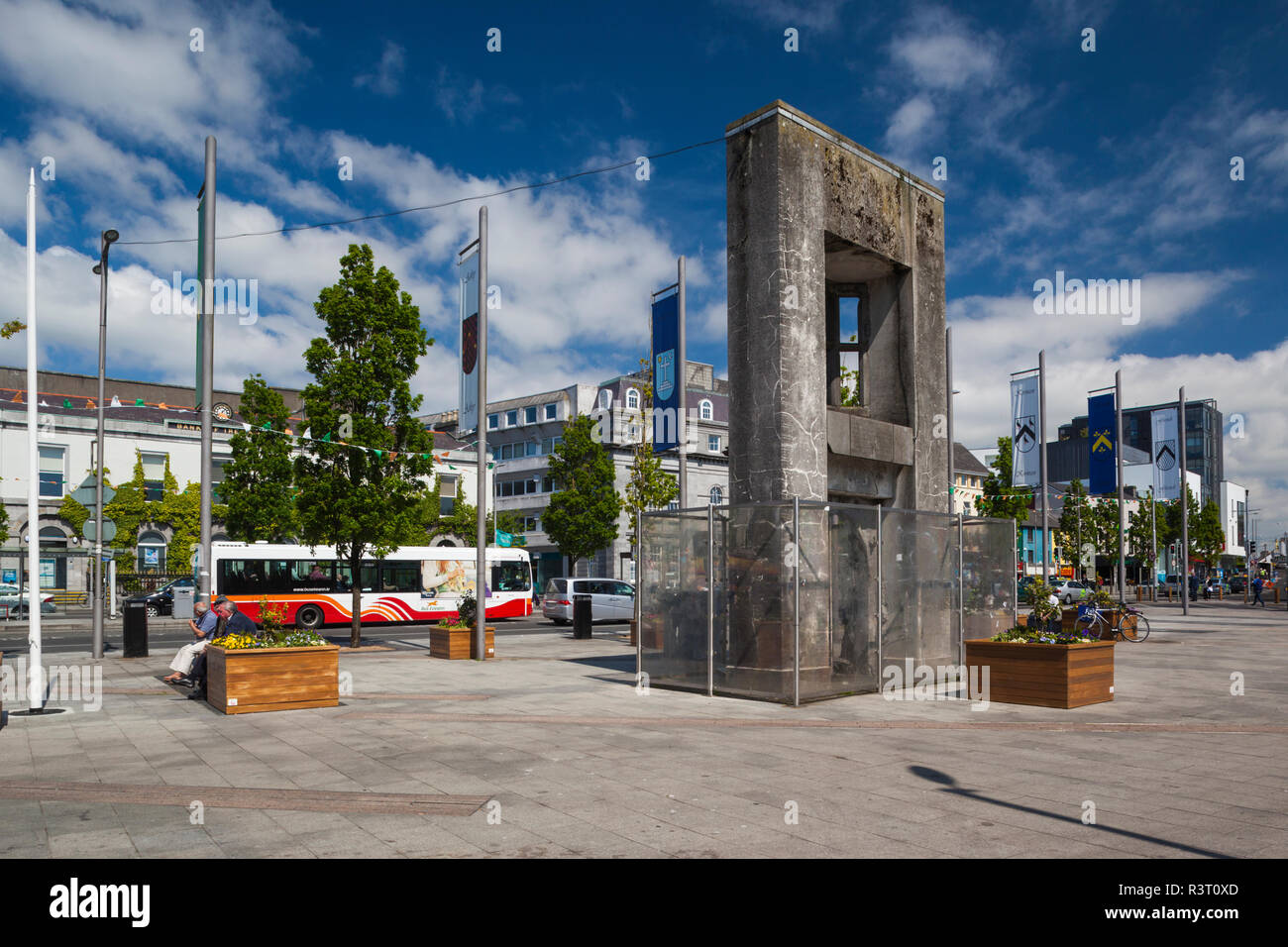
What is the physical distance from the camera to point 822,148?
560 inches

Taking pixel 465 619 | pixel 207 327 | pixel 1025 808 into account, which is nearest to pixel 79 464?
pixel 465 619

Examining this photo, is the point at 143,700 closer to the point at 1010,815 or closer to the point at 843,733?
the point at 843,733

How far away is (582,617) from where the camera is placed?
1075 inches

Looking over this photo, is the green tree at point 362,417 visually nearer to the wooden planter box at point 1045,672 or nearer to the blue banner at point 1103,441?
the wooden planter box at point 1045,672

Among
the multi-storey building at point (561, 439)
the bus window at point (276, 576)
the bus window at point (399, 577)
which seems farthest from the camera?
the multi-storey building at point (561, 439)

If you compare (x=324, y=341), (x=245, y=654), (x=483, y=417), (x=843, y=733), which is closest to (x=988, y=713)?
(x=843, y=733)

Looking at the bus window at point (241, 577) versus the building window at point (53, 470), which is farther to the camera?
the building window at point (53, 470)

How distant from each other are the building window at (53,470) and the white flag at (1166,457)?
1982 inches

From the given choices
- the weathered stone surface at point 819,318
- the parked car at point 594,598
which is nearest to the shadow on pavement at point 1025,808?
the weathered stone surface at point 819,318

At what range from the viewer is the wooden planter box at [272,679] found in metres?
12.0

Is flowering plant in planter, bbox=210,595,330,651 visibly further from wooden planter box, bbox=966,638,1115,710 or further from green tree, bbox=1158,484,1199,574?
green tree, bbox=1158,484,1199,574

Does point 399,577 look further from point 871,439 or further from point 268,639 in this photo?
point 871,439

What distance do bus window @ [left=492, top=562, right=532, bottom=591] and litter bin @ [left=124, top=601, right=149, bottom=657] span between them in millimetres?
18252
